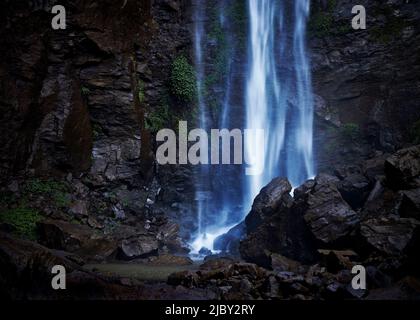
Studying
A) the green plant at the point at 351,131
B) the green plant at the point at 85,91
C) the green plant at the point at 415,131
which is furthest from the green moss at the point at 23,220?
the green plant at the point at 415,131

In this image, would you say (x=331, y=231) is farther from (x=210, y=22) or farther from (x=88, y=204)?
(x=210, y=22)

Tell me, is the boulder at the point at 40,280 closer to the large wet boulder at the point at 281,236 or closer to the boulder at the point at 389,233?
the large wet boulder at the point at 281,236

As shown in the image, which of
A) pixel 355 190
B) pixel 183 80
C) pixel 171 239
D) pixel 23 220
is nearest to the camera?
pixel 355 190

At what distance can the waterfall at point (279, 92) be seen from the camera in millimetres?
17719

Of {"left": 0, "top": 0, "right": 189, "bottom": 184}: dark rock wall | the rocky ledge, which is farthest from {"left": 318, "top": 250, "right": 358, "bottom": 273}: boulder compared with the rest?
{"left": 0, "top": 0, "right": 189, "bottom": 184}: dark rock wall

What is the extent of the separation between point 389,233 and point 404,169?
226 centimetres

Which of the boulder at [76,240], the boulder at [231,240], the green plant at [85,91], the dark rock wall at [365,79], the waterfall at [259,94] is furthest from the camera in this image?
the waterfall at [259,94]

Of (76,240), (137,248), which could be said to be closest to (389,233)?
(137,248)

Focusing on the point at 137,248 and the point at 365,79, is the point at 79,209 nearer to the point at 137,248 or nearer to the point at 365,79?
the point at 137,248

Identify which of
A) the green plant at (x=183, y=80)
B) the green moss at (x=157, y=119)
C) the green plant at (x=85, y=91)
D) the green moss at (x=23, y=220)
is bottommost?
the green moss at (x=23, y=220)

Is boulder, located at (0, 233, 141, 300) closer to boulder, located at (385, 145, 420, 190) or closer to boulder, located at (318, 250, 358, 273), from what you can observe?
boulder, located at (318, 250, 358, 273)

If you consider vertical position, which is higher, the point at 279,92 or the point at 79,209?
the point at 279,92

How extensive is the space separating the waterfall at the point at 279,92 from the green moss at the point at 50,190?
784 centimetres

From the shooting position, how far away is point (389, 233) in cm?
836
